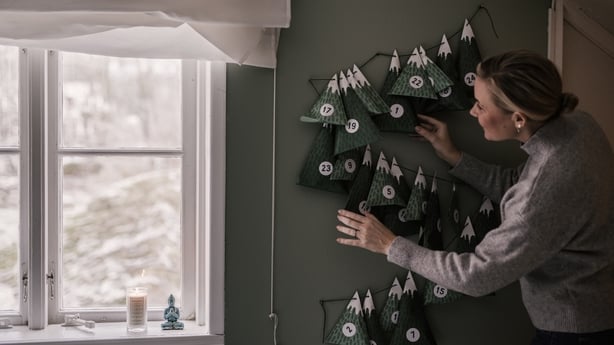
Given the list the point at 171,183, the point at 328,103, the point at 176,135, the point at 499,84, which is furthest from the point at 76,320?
the point at 499,84

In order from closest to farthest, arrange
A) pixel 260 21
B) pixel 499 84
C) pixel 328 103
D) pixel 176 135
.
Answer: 1. pixel 499 84
2. pixel 260 21
3. pixel 328 103
4. pixel 176 135

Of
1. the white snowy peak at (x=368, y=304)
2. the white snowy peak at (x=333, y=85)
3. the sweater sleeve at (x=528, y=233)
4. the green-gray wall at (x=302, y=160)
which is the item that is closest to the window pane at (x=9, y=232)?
the green-gray wall at (x=302, y=160)

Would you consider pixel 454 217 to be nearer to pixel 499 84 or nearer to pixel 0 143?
pixel 499 84

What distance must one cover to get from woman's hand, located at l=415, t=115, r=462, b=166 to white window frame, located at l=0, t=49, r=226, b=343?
61 centimetres

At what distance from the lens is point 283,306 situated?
2203 mm

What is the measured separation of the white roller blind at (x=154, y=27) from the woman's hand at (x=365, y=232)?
1.68ft

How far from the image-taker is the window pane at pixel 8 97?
2213 millimetres

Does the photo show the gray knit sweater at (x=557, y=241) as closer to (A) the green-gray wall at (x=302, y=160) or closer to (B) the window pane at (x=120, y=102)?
(A) the green-gray wall at (x=302, y=160)

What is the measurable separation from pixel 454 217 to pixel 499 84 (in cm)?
53

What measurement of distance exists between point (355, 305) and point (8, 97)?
4.07 feet

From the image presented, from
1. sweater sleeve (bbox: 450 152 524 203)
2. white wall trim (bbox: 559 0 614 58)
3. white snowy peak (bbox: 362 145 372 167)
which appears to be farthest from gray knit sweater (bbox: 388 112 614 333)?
white wall trim (bbox: 559 0 614 58)

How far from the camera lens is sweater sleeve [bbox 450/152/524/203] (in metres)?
2.17

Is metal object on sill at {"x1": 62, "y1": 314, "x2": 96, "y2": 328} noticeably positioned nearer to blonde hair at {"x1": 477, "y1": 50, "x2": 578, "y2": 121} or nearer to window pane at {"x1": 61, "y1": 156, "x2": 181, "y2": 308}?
window pane at {"x1": 61, "y1": 156, "x2": 181, "y2": 308}

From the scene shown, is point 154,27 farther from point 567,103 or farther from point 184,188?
point 567,103
